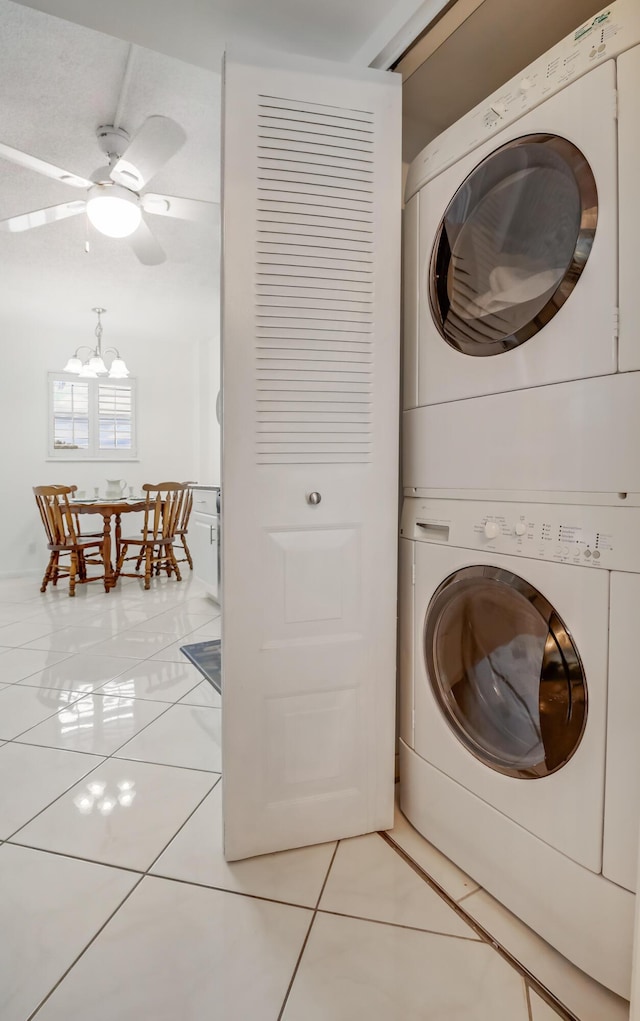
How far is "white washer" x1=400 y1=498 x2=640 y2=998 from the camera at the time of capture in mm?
909

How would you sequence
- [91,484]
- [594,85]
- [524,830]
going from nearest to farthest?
1. [594,85]
2. [524,830]
3. [91,484]

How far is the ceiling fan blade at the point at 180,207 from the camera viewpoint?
2404 mm

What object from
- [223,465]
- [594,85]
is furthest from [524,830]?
[594,85]

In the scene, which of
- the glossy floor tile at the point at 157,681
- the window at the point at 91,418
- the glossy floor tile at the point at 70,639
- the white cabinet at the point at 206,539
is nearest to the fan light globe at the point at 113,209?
the white cabinet at the point at 206,539

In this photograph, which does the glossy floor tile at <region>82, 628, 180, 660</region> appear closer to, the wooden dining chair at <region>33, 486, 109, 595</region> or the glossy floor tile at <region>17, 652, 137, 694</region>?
the glossy floor tile at <region>17, 652, 137, 694</region>

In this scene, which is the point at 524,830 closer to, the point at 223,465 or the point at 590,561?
the point at 590,561

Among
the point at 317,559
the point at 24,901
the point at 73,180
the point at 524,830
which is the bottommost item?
the point at 24,901

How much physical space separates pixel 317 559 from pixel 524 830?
28.2 inches

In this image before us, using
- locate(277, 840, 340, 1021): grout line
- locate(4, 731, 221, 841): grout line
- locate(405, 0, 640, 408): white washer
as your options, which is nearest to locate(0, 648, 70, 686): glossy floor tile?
locate(4, 731, 221, 841): grout line

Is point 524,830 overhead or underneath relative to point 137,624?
overhead

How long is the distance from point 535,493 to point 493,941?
0.90 metres

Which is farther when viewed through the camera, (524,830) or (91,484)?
(91,484)

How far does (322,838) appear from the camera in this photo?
136cm

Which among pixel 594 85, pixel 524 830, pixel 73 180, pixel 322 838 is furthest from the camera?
pixel 73 180
